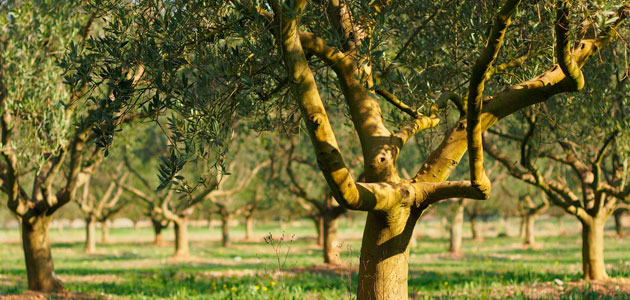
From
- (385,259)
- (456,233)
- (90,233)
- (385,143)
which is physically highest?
(385,143)

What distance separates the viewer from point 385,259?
6.13m

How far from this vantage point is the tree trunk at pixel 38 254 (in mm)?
12602

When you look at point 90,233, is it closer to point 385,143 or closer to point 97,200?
point 97,200

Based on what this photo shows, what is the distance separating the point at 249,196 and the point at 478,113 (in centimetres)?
4226

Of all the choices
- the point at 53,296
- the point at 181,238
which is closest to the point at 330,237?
the point at 181,238

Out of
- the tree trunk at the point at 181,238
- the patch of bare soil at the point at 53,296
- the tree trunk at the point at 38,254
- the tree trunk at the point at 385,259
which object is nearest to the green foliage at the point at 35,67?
the tree trunk at the point at 38,254

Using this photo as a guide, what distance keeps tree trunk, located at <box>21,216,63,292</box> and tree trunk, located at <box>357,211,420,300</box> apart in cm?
962

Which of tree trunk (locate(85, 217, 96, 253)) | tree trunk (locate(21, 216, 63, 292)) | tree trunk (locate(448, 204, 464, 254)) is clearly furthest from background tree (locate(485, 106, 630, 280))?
tree trunk (locate(85, 217, 96, 253))

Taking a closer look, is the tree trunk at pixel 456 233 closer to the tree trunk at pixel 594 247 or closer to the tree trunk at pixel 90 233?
the tree trunk at pixel 594 247

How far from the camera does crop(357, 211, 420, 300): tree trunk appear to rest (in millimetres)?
6098

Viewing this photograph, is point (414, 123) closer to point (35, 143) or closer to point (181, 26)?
point (181, 26)

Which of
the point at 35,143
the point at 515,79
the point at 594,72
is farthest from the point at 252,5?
the point at 35,143

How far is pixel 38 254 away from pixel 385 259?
1008cm

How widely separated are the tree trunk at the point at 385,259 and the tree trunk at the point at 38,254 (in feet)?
31.6
